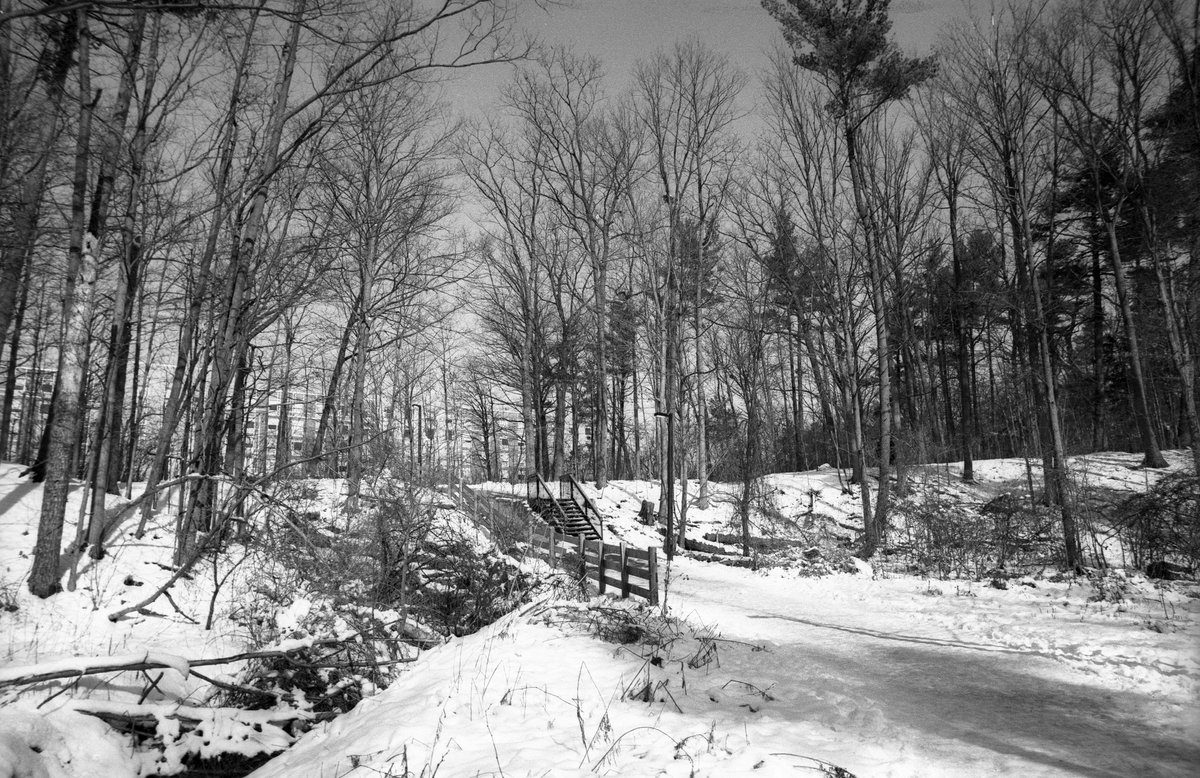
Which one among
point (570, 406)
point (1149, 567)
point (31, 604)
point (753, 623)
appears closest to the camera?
point (31, 604)

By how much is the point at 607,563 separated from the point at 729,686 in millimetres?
5633

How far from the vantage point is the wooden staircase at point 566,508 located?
2003 centimetres

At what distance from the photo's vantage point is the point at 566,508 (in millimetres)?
21562

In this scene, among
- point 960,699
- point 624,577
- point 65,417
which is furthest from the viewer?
point 624,577

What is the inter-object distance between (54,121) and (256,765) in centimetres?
1043

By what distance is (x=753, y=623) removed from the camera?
904 cm

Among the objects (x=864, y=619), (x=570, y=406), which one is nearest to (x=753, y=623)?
(x=864, y=619)

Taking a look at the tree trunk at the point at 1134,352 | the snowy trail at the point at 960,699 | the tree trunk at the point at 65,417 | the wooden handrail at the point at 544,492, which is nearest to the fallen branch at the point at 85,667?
the tree trunk at the point at 65,417

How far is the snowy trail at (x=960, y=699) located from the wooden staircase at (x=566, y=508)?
36.7ft

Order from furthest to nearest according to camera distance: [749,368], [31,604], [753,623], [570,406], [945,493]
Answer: [570,406] < [749,368] < [945,493] < [753,623] < [31,604]

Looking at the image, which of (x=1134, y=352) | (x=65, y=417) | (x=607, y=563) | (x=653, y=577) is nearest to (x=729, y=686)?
(x=653, y=577)

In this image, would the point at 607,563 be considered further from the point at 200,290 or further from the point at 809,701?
the point at 200,290

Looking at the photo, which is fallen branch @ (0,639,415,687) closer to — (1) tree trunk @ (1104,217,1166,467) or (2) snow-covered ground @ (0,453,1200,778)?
(2) snow-covered ground @ (0,453,1200,778)

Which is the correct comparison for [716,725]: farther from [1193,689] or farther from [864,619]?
[864,619]
